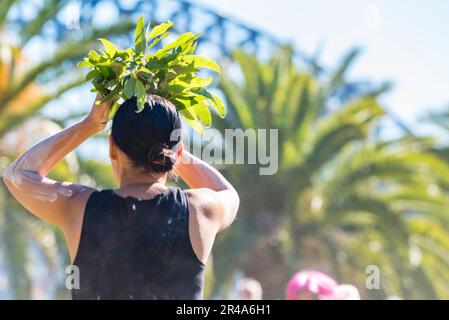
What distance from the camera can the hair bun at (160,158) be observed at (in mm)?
2529

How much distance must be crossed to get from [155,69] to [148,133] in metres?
0.34

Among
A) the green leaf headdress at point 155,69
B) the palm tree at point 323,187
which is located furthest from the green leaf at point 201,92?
the palm tree at point 323,187

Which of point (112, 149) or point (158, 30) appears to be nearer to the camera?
point (112, 149)

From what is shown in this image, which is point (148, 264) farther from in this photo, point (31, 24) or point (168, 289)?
point (31, 24)

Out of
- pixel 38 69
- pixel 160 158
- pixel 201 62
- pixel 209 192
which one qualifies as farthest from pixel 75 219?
pixel 38 69

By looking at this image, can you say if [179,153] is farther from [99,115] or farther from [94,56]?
[94,56]

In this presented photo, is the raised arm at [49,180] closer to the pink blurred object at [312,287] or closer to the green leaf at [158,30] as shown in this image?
the green leaf at [158,30]

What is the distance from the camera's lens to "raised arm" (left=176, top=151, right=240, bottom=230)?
2.58m

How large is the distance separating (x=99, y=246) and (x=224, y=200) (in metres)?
0.42

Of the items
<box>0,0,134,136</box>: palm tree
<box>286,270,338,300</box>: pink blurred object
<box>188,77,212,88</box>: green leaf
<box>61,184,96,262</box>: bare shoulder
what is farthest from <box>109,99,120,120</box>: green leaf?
<box>0,0,134,136</box>: palm tree

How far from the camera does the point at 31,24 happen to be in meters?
11.6

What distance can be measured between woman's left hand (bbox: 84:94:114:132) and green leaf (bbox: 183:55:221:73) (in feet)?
0.91

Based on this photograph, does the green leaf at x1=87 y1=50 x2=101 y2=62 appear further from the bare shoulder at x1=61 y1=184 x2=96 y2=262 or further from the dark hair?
the bare shoulder at x1=61 y1=184 x2=96 y2=262

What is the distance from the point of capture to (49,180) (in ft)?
8.29
